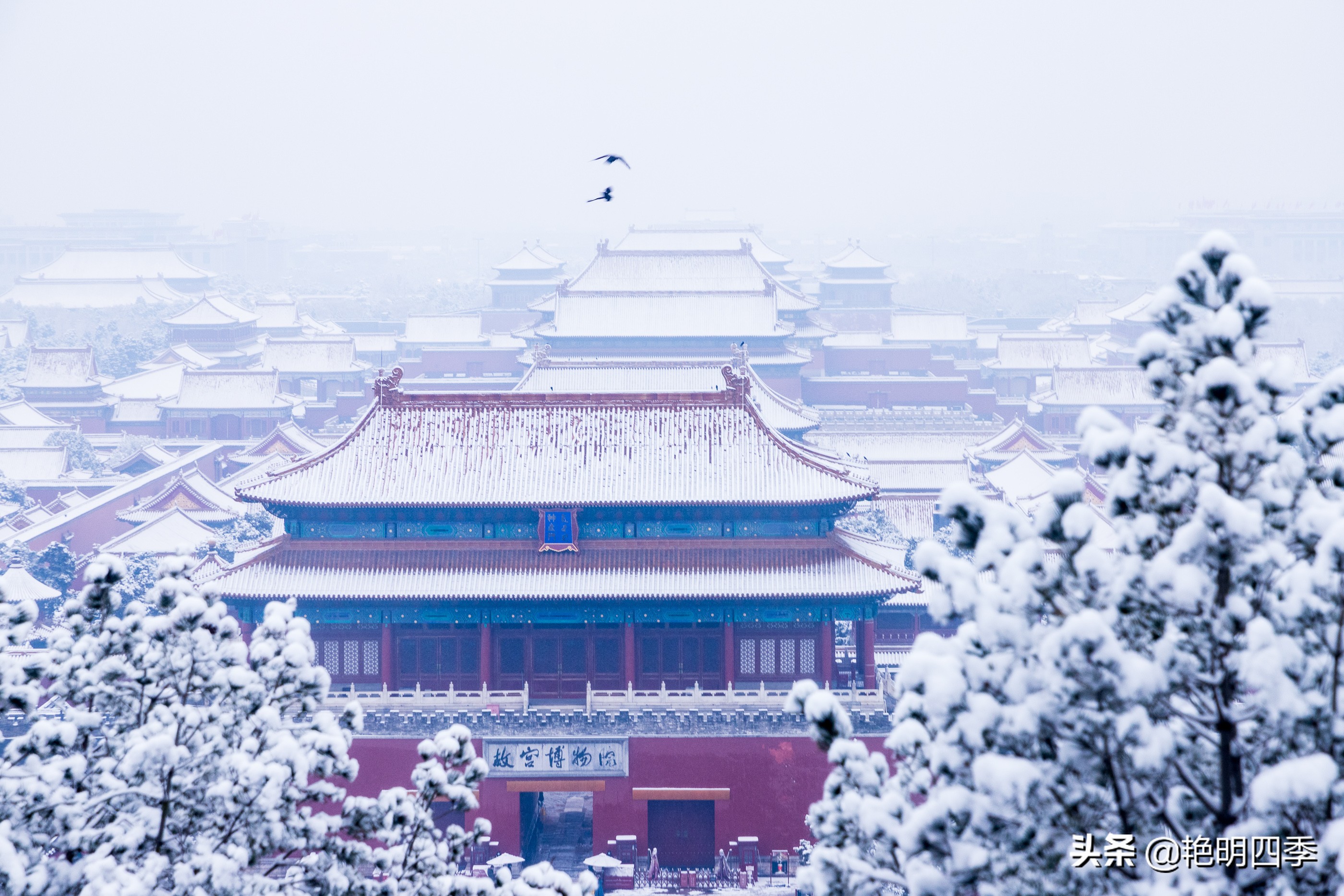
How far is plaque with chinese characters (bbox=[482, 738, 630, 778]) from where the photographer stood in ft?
79.8

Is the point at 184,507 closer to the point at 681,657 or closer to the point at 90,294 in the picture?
the point at 681,657

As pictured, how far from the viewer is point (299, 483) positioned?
1016 inches

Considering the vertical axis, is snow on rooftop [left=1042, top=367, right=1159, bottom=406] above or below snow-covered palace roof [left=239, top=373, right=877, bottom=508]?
above

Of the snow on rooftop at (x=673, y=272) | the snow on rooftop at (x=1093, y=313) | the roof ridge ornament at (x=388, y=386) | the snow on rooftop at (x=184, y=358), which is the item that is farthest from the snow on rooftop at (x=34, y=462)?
the snow on rooftop at (x=1093, y=313)

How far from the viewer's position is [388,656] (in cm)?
2598

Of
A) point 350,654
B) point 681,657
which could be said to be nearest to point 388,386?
point 350,654

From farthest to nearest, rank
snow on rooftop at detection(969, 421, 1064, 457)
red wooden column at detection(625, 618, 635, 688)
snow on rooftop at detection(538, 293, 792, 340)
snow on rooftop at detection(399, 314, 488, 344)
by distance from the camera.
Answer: snow on rooftop at detection(399, 314, 488, 344)
snow on rooftop at detection(538, 293, 792, 340)
snow on rooftop at detection(969, 421, 1064, 457)
red wooden column at detection(625, 618, 635, 688)

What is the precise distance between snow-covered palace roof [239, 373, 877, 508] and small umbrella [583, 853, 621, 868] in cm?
619

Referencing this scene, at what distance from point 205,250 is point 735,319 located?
114 m

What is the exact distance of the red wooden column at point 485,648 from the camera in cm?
2573

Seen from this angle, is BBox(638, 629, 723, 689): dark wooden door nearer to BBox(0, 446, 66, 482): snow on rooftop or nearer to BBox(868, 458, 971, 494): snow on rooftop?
BBox(868, 458, 971, 494): snow on rooftop

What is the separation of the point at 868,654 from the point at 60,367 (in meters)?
51.9

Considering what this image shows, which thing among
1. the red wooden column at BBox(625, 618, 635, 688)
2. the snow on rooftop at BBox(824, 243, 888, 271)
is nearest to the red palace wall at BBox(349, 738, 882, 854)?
the red wooden column at BBox(625, 618, 635, 688)

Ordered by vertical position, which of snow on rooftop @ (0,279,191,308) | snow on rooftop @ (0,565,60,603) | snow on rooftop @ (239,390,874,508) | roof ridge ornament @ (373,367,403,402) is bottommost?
snow on rooftop @ (0,565,60,603)
